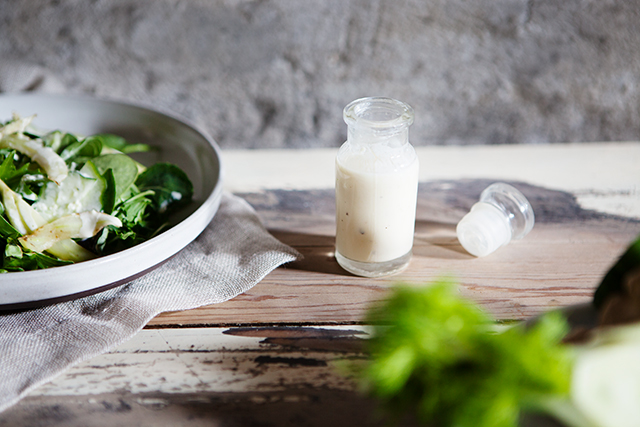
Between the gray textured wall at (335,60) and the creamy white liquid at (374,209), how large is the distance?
58 centimetres

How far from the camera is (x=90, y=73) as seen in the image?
3.96 ft

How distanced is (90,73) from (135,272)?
752 millimetres

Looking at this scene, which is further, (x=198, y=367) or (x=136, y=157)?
(x=136, y=157)

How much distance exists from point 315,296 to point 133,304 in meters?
0.25

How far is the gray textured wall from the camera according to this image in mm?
1154

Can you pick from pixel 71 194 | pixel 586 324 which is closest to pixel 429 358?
pixel 586 324

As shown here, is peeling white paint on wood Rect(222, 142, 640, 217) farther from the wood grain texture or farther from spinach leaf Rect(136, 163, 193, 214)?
spinach leaf Rect(136, 163, 193, 214)

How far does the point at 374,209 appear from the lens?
696 millimetres

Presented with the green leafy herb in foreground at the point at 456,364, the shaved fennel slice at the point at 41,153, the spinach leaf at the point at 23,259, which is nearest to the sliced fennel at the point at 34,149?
the shaved fennel slice at the point at 41,153

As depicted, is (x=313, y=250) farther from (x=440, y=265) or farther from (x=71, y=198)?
(x=71, y=198)

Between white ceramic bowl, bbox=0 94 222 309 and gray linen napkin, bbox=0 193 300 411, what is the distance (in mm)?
38

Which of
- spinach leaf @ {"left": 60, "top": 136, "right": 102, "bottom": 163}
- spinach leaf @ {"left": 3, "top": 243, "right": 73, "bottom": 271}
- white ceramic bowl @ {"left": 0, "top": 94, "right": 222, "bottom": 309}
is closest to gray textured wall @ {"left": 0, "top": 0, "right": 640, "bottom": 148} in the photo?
white ceramic bowl @ {"left": 0, "top": 94, "right": 222, "bottom": 309}

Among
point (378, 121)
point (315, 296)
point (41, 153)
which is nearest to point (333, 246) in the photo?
point (315, 296)

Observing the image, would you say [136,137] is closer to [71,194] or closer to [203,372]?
[71,194]
